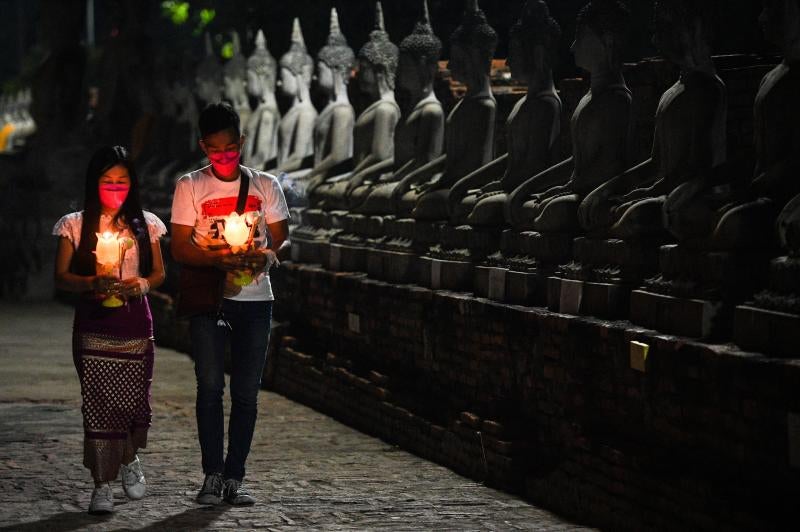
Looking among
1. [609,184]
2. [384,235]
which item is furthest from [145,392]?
[384,235]

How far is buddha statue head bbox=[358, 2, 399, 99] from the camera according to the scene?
44.7ft

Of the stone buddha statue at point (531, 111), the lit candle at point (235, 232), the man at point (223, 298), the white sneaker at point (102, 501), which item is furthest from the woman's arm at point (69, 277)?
the stone buddha statue at point (531, 111)

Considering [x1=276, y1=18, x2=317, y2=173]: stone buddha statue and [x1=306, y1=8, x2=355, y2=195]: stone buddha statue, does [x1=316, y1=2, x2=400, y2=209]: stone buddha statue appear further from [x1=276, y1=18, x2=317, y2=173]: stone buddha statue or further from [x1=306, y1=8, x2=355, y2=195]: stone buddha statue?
[x1=276, y1=18, x2=317, y2=173]: stone buddha statue

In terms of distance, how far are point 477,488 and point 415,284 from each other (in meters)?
2.42

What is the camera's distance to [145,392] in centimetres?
802

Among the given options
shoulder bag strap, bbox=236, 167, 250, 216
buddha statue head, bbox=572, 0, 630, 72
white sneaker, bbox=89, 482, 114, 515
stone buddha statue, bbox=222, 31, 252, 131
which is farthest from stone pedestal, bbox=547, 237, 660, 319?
stone buddha statue, bbox=222, 31, 252, 131

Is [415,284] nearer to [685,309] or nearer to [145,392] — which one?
[145,392]

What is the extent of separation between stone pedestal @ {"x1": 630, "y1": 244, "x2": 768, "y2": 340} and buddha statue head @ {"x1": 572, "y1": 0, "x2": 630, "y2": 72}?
166 cm

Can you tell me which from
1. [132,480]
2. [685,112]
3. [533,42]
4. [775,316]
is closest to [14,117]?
[533,42]

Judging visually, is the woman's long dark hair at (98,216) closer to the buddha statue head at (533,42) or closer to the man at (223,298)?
the man at (223,298)

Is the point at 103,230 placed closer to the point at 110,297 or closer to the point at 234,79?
the point at 110,297

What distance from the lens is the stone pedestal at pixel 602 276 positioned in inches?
314

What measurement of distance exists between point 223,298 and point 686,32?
2.32m

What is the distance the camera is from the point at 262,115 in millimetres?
17359
